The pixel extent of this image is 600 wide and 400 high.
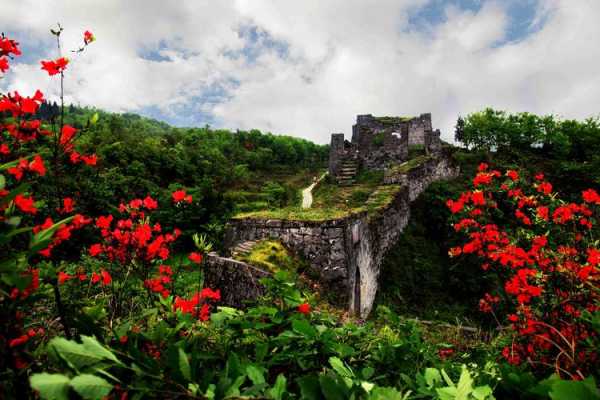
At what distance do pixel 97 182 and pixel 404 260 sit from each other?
46.4ft

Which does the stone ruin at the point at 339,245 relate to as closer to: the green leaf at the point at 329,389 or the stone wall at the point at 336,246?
the stone wall at the point at 336,246

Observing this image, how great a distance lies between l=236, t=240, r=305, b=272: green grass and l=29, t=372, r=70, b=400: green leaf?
513cm

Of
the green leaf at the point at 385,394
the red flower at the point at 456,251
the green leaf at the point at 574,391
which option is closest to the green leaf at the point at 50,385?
the green leaf at the point at 385,394

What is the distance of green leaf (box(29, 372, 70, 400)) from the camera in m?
0.67

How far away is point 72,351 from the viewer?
76 cm

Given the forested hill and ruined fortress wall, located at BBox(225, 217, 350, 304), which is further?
the forested hill

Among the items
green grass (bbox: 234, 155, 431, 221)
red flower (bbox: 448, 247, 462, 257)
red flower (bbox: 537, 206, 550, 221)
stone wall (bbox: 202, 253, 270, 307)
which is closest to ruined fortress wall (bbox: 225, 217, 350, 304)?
green grass (bbox: 234, 155, 431, 221)

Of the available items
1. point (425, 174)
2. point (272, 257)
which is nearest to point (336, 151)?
point (425, 174)

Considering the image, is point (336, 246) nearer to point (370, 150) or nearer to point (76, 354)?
point (76, 354)

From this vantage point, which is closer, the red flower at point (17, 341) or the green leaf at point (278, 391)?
the green leaf at point (278, 391)

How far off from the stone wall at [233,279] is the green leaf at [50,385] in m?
4.48

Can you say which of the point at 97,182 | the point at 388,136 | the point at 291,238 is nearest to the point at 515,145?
the point at 388,136

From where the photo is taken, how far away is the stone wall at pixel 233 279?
5322 mm

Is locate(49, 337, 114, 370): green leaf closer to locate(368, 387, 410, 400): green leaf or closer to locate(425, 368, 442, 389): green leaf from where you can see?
locate(368, 387, 410, 400): green leaf
